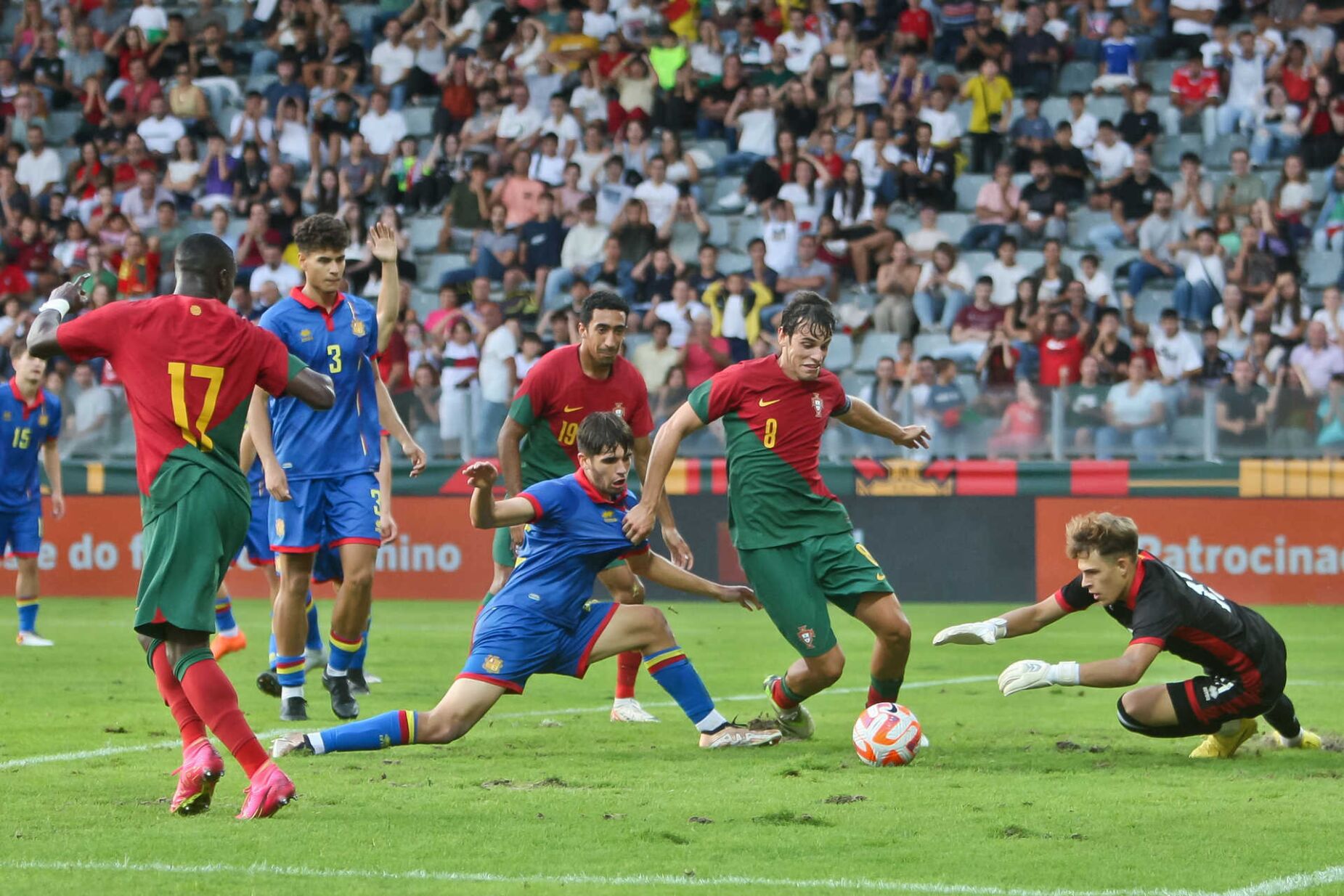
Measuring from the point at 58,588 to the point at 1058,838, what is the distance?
14.8 metres

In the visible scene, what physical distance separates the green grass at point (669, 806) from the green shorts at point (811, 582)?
1.90 ft

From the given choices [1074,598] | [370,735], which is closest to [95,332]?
[370,735]

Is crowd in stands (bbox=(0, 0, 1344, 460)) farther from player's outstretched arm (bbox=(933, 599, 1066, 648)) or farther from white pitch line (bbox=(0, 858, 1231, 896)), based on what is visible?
white pitch line (bbox=(0, 858, 1231, 896))

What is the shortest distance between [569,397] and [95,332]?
3560 millimetres

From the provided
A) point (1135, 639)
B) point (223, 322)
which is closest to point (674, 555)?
point (1135, 639)

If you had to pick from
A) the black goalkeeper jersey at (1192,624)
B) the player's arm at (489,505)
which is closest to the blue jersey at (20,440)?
the player's arm at (489,505)

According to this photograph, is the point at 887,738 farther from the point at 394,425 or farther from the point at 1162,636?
the point at 394,425

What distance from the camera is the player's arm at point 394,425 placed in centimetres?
930

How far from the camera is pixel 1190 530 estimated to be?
54.0 feet

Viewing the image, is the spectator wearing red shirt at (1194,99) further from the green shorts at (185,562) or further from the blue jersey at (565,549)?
the green shorts at (185,562)

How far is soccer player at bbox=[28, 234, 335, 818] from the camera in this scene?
232 inches

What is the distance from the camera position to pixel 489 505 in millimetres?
6594

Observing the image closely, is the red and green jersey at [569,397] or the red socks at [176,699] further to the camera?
the red and green jersey at [569,397]

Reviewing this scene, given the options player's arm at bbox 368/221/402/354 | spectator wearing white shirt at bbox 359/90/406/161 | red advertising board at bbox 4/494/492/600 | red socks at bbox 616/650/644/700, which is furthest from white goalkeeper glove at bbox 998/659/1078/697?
spectator wearing white shirt at bbox 359/90/406/161
